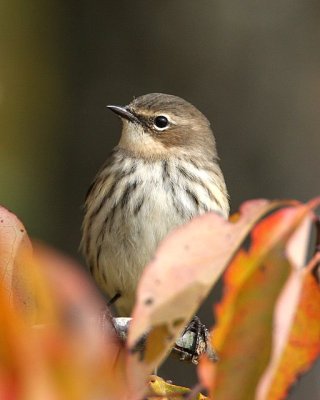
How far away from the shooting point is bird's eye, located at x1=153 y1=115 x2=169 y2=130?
4.54m

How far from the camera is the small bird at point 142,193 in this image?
4.14 m

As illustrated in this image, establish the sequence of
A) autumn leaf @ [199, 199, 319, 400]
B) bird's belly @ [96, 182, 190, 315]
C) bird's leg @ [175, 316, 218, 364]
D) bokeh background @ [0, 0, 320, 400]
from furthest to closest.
Answer: bokeh background @ [0, 0, 320, 400]
bird's belly @ [96, 182, 190, 315]
bird's leg @ [175, 316, 218, 364]
autumn leaf @ [199, 199, 319, 400]

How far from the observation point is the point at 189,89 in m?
6.21

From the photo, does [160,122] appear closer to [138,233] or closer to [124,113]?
[124,113]

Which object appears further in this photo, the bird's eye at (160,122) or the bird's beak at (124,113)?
the bird's eye at (160,122)

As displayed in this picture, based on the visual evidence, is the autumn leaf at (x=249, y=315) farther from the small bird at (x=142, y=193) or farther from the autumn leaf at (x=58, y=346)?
the small bird at (x=142, y=193)

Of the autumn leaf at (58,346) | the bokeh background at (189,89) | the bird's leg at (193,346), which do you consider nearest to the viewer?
the autumn leaf at (58,346)

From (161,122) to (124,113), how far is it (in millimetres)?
250

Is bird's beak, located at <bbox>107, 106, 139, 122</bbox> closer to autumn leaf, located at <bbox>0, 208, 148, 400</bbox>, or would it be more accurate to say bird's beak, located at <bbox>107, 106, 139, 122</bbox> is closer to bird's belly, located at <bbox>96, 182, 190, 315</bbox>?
bird's belly, located at <bbox>96, 182, 190, 315</bbox>

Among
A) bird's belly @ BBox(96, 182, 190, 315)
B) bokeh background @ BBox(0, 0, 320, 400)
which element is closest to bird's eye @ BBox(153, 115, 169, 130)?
bird's belly @ BBox(96, 182, 190, 315)

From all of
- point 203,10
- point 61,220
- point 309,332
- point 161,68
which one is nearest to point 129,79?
point 161,68

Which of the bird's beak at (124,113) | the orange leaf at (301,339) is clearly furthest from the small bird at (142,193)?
the orange leaf at (301,339)

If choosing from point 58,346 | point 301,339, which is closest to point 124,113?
point 301,339

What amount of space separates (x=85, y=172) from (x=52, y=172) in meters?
0.43
